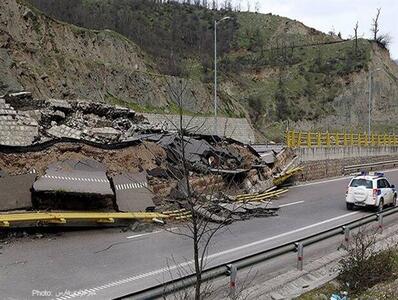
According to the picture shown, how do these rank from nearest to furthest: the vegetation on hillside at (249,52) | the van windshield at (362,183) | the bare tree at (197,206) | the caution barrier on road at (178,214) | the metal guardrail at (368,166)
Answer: the bare tree at (197,206), the caution barrier on road at (178,214), the van windshield at (362,183), the metal guardrail at (368,166), the vegetation on hillside at (249,52)

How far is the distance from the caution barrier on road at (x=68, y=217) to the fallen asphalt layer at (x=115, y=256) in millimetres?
440

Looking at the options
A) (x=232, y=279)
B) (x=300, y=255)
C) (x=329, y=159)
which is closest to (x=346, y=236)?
(x=300, y=255)

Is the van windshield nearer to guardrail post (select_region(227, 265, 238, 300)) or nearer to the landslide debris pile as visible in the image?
the landslide debris pile

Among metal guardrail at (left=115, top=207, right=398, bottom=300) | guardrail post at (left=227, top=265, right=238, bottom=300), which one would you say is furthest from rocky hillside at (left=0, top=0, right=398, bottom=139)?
guardrail post at (left=227, top=265, right=238, bottom=300)

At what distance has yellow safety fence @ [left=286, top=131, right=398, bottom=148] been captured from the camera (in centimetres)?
3112

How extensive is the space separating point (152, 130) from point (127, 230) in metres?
10.9

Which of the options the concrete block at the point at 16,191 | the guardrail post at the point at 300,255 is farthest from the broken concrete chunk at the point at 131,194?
Result: the guardrail post at the point at 300,255

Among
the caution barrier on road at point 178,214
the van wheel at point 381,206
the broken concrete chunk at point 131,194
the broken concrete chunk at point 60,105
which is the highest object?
the broken concrete chunk at point 60,105

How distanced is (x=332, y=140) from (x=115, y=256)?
2819 cm

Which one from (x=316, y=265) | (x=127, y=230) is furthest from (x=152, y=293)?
(x=127, y=230)

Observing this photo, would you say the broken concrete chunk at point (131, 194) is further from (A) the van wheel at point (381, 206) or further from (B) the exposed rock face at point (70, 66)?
(B) the exposed rock face at point (70, 66)

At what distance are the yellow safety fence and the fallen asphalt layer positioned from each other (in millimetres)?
12990

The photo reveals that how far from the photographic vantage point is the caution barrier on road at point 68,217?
43.1 ft

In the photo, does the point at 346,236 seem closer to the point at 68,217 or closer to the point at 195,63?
the point at 68,217
